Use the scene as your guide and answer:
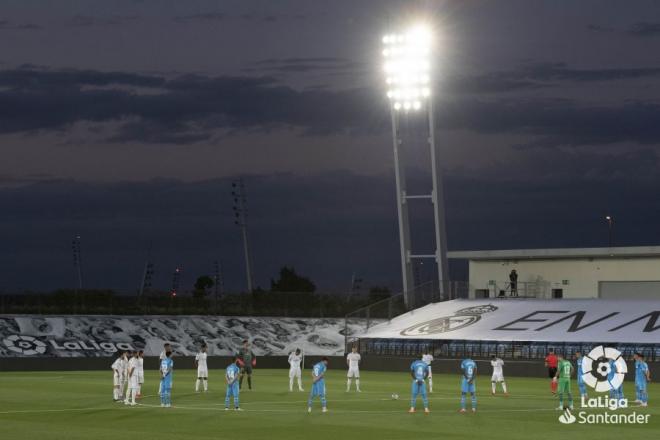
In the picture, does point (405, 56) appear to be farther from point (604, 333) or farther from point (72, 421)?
point (72, 421)

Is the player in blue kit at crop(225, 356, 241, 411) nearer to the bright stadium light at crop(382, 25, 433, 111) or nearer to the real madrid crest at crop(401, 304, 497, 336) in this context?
the real madrid crest at crop(401, 304, 497, 336)

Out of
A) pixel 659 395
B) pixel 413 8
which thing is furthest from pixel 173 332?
pixel 659 395

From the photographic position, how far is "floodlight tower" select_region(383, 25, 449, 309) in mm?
78875

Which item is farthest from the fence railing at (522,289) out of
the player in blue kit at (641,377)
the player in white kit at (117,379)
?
the player in white kit at (117,379)

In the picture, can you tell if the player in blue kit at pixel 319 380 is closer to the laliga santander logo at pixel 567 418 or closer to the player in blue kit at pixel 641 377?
the laliga santander logo at pixel 567 418

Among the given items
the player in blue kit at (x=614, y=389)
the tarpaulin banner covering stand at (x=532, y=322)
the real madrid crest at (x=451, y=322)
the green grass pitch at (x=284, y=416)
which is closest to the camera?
the green grass pitch at (x=284, y=416)

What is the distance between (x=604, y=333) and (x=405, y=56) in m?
23.7

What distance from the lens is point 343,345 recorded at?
263 feet

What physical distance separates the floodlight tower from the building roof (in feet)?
15.5

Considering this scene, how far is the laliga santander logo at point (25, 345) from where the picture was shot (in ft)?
236

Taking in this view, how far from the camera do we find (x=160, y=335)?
258 ft

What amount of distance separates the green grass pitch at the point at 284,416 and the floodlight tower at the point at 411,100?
28052 mm

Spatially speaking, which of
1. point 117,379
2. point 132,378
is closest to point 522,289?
point 117,379

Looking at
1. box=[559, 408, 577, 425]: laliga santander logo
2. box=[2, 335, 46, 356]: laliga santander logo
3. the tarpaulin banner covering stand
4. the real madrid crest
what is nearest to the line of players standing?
box=[559, 408, 577, 425]: laliga santander logo
